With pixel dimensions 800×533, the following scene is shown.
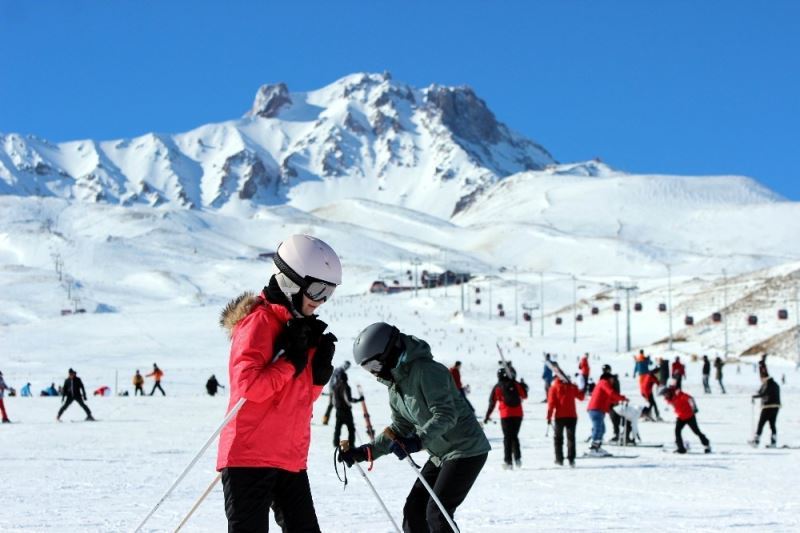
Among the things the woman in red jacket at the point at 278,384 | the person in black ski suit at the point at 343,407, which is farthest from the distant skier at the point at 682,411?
the woman in red jacket at the point at 278,384

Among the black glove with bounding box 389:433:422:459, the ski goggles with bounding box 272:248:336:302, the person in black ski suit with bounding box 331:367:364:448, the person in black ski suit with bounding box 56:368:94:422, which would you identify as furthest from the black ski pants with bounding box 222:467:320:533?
the person in black ski suit with bounding box 56:368:94:422

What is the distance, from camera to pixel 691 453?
15820mm

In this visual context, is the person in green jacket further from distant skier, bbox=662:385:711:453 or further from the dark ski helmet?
distant skier, bbox=662:385:711:453

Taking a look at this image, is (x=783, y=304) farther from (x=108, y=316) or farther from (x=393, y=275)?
(x=393, y=275)

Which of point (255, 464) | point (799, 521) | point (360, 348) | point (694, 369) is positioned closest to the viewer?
point (255, 464)

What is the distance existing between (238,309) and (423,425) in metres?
1.92

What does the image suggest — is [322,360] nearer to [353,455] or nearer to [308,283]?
[308,283]

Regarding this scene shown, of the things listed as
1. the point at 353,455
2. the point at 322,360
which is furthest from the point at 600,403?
the point at 322,360

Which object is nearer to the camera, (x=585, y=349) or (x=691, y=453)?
(x=691, y=453)

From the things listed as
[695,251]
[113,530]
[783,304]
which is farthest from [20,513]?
[695,251]

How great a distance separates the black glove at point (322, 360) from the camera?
4879mm

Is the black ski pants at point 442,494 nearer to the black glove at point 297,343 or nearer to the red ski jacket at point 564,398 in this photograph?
the black glove at point 297,343

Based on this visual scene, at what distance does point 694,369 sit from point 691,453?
3398 cm

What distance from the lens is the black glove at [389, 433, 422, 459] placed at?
21.1ft
